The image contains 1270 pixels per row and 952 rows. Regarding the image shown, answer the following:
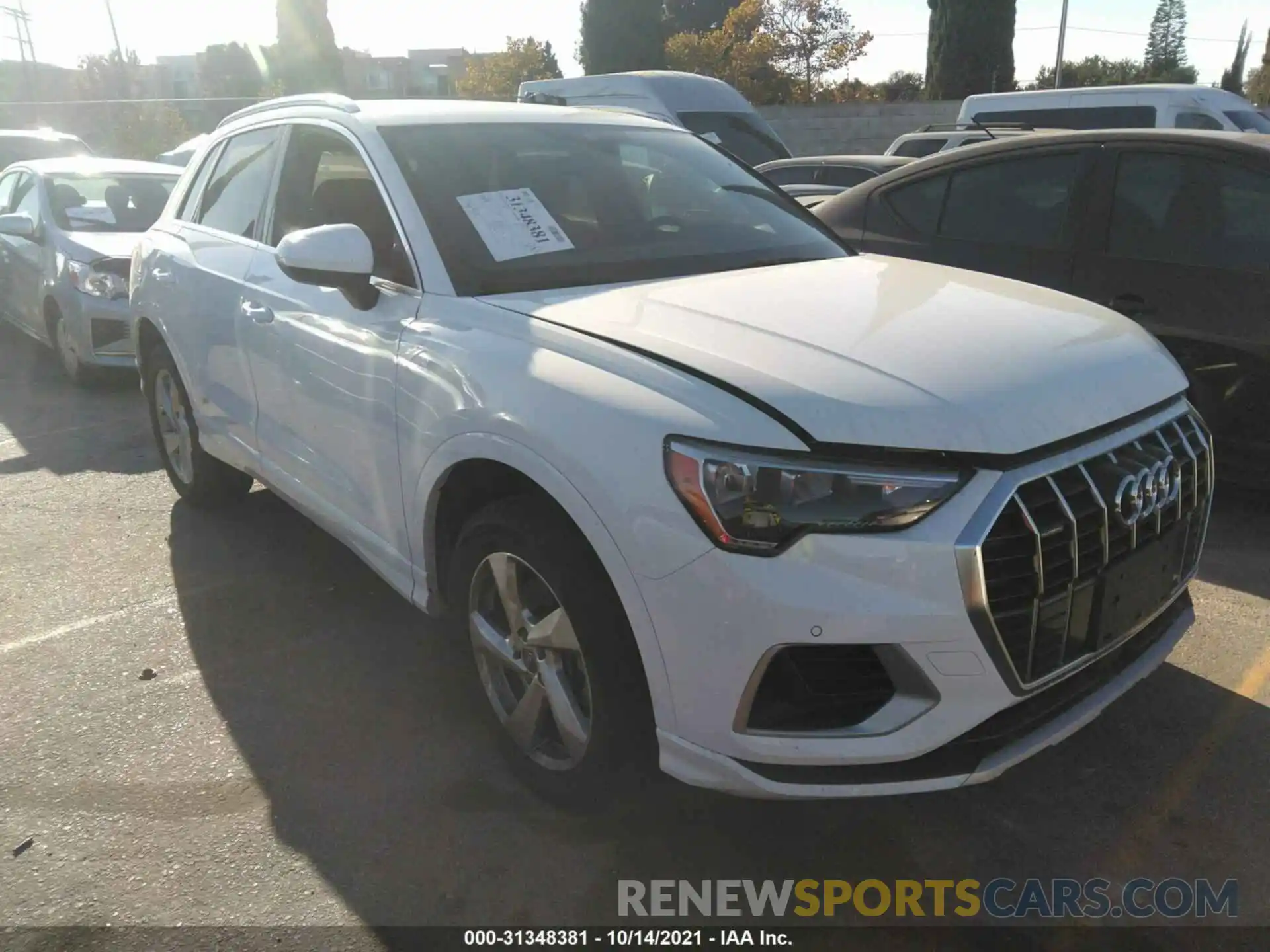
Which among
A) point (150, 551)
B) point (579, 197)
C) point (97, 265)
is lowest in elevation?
point (150, 551)

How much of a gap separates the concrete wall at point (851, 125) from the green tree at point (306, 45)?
77.7 feet

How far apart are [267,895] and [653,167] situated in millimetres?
2484

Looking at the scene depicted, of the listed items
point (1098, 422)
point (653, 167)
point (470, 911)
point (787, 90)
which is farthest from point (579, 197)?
point (787, 90)

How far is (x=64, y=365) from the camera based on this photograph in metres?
7.65

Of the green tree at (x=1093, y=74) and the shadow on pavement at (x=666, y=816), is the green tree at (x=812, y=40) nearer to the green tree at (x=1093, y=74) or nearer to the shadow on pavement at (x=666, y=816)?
the green tree at (x=1093, y=74)

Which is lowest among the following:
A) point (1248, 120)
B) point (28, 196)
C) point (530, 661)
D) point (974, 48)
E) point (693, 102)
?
point (530, 661)

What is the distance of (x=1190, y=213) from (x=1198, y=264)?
24 cm

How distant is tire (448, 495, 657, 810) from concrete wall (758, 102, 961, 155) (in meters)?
20.3

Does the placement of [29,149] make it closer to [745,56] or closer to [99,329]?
[99,329]

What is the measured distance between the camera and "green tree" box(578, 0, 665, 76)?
38.7 meters

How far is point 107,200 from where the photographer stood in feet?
26.6

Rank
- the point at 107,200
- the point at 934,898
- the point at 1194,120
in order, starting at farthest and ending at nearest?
the point at 1194,120 < the point at 107,200 < the point at 934,898

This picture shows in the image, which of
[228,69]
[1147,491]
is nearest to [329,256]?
[1147,491]

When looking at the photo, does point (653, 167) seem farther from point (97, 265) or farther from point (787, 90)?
point (787, 90)
